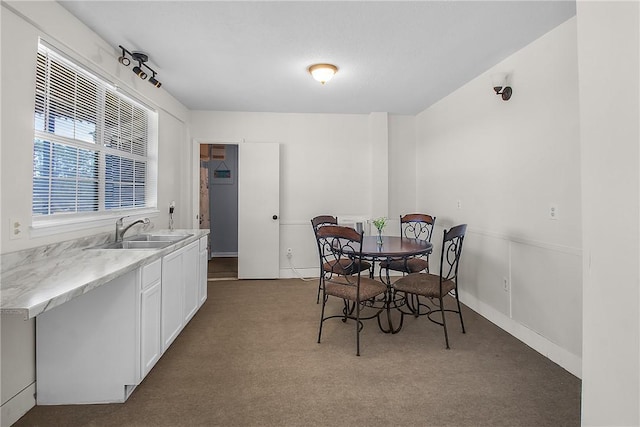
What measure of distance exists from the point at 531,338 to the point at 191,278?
3115 millimetres

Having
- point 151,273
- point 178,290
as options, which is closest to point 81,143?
point 151,273

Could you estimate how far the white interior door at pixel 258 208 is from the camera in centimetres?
486

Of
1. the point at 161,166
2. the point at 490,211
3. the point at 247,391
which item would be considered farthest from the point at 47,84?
the point at 490,211

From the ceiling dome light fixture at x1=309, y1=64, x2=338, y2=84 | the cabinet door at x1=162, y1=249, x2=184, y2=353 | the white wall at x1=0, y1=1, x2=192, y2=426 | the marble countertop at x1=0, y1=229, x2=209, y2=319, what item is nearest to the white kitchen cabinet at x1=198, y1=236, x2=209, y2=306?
Result: the cabinet door at x1=162, y1=249, x2=184, y2=353

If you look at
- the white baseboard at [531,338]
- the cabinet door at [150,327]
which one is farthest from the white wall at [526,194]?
the cabinet door at [150,327]

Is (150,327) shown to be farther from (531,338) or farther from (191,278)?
(531,338)

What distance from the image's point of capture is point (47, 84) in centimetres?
214

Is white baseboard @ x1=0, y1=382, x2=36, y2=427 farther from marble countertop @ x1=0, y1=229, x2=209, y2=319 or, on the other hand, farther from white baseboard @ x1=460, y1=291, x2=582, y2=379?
white baseboard @ x1=460, y1=291, x2=582, y2=379

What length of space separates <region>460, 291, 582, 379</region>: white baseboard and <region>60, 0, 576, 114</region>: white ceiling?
2462 millimetres

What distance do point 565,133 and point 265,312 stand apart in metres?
3.18

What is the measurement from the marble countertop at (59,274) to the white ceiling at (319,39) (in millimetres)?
1754

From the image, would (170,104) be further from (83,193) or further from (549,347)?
(549,347)

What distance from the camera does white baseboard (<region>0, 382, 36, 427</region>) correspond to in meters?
1.72

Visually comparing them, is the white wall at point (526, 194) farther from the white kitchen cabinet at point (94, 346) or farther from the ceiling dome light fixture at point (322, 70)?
the white kitchen cabinet at point (94, 346)
